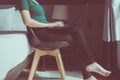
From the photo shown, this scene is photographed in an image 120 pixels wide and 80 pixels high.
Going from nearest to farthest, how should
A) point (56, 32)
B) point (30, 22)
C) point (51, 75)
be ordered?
point (30, 22) < point (56, 32) < point (51, 75)

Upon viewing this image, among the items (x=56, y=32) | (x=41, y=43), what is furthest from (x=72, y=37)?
(x=41, y=43)

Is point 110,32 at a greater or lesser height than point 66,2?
lesser

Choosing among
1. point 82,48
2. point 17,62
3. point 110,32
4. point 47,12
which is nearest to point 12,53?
point 17,62

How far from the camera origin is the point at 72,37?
278 centimetres

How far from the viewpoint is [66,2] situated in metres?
3.93

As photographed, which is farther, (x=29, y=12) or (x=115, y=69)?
(x=115, y=69)

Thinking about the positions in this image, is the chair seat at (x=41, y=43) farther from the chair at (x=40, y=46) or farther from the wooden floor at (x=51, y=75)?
the wooden floor at (x=51, y=75)

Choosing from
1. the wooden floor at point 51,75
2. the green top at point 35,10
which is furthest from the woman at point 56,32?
the wooden floor at point 51,75

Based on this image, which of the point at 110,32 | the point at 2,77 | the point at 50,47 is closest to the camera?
the point at 2,77

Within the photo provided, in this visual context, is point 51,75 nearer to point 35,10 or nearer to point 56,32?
point 56,32

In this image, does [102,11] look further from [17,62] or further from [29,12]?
[17,62]

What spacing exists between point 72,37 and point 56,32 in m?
0.18

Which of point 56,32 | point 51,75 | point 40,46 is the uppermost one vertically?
point 56,32

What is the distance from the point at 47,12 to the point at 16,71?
167 cm
